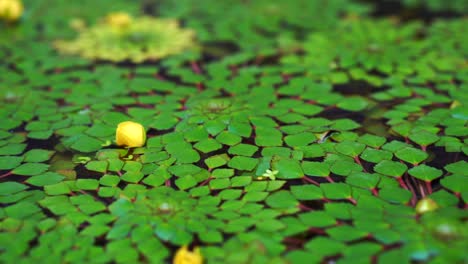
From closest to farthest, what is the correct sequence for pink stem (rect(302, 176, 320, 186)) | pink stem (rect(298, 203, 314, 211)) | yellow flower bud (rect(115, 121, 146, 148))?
1. pink stem (rect(298, 203, 314, 211))
2. pink stem (rect(302, 176, 320, 186))
3. yellow flower bud (rect(115, 121, 146, 148))

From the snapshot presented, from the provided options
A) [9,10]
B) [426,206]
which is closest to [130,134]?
[426,206]

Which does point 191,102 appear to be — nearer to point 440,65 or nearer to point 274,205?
point 274,205

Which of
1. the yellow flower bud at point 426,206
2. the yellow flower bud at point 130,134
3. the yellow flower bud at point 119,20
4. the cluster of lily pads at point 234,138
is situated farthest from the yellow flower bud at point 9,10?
the yellow flower bud at point 426,206

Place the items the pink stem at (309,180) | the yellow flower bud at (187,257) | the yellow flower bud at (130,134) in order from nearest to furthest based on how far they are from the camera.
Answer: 1. the yellow flower bud at (187,257)
2. the pink stem at (309,180)
3. the yellow flower bud at (130,134)

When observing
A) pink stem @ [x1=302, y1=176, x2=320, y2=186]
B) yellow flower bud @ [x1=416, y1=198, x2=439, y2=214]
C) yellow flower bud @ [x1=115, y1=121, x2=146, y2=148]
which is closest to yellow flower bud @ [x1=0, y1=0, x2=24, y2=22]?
yellow flower bud @ [x1=115, y1=121, x2=146, y2=148]

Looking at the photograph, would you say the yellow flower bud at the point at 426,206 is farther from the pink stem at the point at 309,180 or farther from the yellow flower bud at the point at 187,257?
the yellow flower bud at the point at 187,257

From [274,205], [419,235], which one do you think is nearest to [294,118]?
[274,205]

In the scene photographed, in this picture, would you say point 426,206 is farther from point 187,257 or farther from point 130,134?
point 130,134

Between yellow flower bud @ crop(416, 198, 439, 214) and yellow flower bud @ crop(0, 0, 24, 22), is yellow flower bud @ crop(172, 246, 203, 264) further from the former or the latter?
yellow flower bud @ crop(0, 0, 24, 22)
